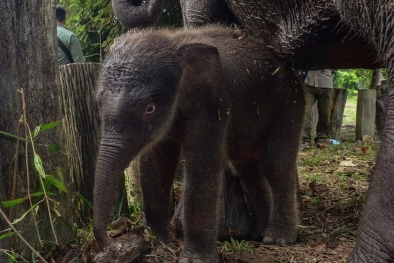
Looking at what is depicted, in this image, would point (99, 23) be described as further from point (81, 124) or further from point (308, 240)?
point (308, 240)

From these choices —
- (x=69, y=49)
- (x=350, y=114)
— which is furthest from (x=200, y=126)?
(x=350, y=114)

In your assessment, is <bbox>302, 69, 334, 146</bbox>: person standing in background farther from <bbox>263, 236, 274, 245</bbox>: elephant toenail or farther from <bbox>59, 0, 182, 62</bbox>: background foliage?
<bbox>263, 236, 274, 245</bbox>: elephant toenail

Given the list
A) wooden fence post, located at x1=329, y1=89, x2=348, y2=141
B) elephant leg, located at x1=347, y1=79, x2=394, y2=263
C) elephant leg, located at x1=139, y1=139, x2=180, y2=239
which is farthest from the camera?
wooden fence post, located at x1=329, y1=89, x2=348, y2=141

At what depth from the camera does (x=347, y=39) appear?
401cm

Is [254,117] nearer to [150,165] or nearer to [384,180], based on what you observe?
[150,165]

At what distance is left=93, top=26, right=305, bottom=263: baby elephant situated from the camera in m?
3.07

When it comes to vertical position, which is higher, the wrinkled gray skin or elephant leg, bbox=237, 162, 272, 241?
the wrinkled gray skin

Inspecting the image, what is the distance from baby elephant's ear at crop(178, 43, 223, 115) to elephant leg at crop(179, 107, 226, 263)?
0.08 m

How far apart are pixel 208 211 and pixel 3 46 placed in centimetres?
139

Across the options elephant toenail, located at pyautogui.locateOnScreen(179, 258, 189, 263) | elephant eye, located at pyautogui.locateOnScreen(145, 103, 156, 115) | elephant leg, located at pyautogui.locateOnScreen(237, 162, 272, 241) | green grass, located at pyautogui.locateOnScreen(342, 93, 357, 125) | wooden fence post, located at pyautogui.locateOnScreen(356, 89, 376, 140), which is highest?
elephant eye, located at pyautogui.locateOnScreen(145, 103, 156, 115)

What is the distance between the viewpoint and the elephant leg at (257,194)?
165 inches

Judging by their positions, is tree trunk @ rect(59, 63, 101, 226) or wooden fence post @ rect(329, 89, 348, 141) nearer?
tree trunk @ rect(59, 63, 101, 226)

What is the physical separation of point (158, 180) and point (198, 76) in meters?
0.73

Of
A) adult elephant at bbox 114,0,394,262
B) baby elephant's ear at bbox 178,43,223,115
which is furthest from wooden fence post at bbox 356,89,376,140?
baby elephant's ear at bbox 178,43,223,115
